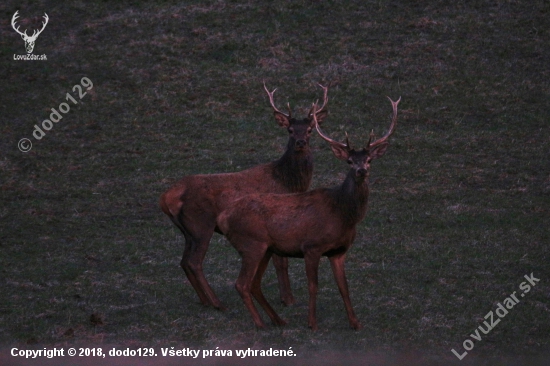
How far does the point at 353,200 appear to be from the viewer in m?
9.85

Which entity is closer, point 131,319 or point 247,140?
point 131,319

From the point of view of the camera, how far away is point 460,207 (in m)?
15.0

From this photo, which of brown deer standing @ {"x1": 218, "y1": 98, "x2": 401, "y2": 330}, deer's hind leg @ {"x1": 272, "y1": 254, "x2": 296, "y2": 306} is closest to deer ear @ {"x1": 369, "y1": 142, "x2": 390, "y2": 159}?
brown deer standing @ {"x1": 218, "y1": 98, "x2": 401, "y2": 330}

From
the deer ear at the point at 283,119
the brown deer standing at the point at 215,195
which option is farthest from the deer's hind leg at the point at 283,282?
the deer ear at the point at 283,119

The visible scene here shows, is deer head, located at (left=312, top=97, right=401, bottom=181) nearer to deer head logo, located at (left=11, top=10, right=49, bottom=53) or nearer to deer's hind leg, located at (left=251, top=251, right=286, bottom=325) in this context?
deer's hind leg, located at (left=251, top=251, right=286, bottom=325)

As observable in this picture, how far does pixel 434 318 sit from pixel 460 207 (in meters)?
5.28

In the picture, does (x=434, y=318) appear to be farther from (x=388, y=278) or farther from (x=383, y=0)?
(x=383, y=0)

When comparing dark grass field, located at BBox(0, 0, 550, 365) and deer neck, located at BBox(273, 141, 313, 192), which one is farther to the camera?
deer neck, located at BBox(273, 141, 313, 192)

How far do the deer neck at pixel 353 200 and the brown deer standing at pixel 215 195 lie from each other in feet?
4.97

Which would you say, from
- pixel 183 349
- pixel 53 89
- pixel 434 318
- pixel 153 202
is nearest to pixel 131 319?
pixel 183 349

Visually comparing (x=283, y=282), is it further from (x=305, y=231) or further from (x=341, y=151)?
(x=341, y=151)

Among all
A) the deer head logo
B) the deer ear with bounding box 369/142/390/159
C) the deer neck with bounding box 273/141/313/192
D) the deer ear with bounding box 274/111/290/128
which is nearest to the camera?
the deer ear with bounding box 369/142/390/159

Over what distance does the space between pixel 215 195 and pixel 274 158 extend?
6.46 metres

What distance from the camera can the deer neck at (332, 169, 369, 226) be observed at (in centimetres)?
980
